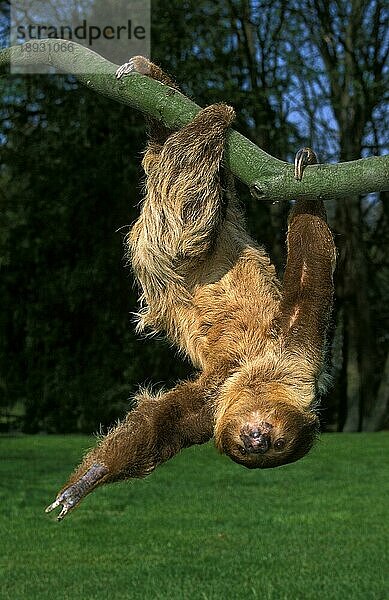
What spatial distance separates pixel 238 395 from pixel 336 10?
18.4 meters

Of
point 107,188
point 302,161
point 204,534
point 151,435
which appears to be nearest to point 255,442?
point 151,435

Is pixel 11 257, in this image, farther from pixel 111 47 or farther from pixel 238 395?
pixel 238 395

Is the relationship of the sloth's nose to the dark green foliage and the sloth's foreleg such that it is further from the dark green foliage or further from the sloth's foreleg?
the dark green foliage

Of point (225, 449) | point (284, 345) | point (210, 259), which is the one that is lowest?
point (225, 449)

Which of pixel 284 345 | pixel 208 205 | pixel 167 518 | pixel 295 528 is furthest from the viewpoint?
pixel 167 518

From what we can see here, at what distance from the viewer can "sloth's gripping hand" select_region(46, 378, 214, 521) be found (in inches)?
128

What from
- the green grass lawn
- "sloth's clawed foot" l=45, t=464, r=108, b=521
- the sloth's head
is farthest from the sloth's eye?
the green grass lawn

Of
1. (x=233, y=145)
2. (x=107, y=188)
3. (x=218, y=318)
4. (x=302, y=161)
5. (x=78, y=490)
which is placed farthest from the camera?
(x=107, y=188)

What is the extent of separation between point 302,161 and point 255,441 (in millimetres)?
854

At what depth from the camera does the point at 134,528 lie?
413 inches

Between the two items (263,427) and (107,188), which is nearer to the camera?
(263,427)

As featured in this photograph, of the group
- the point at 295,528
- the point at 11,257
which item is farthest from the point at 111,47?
the point at 295,528

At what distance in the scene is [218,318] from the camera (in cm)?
347

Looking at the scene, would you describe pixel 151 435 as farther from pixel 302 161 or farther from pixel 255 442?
pixel 302 161
